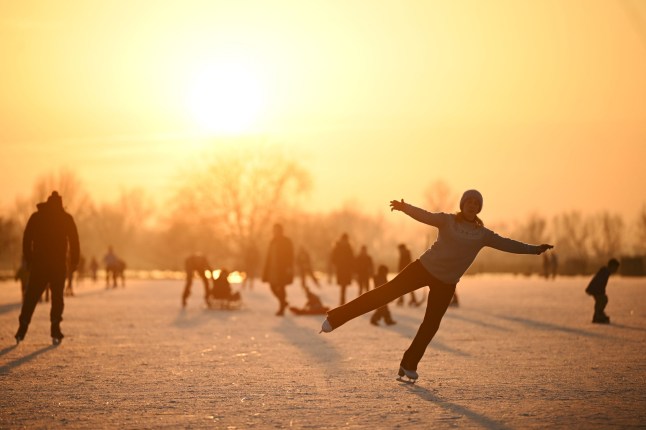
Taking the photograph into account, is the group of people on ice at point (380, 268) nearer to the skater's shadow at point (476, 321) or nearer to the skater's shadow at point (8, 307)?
the skater's shadow at point (476, 321)

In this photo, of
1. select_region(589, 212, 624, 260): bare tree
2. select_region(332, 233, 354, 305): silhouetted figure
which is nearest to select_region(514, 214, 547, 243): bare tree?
select_region(589, 212, 624, 260): bare tree

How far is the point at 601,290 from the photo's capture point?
67.2 ft

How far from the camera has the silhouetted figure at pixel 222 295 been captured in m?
26.2

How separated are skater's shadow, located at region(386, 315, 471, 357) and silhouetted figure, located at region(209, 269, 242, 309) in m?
5.09

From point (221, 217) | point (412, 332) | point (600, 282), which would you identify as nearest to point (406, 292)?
point (412, 332)

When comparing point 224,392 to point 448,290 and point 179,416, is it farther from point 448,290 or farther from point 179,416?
point 448,290

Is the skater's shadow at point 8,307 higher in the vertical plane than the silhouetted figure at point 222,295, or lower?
lower

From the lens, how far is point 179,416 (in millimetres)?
7918

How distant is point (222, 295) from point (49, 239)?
11934 millimetres

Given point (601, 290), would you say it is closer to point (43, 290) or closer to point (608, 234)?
point (43, 290)

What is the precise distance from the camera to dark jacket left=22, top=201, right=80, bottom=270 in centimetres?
1429

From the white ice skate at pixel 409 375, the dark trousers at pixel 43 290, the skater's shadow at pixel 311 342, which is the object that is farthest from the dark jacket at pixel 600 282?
the white ice skate at pixel 409 375

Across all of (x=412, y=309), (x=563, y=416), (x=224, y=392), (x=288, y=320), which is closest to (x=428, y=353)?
(x=224, y=392)

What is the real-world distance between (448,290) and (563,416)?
2232 mm
